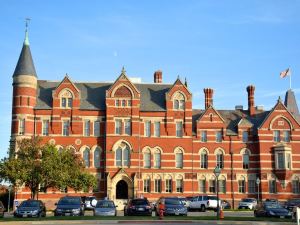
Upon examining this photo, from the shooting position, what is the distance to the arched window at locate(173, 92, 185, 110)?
75.5 m

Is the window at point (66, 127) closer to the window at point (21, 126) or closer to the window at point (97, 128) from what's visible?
the window at point (97, 128)

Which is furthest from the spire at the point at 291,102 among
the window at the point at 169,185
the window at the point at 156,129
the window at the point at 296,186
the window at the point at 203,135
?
the window at the point at 169,185

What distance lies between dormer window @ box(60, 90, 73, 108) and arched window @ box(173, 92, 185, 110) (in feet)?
49.8

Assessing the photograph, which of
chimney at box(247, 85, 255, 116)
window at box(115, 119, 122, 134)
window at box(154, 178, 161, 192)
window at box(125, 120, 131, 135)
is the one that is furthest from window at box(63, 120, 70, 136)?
chimney at box(247, 85, 255, 116)

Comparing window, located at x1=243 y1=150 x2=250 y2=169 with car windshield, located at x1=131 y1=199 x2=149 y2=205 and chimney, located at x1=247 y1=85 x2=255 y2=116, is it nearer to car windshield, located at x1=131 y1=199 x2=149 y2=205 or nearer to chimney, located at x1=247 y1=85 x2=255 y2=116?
chimney, located at x1=247 y1=85 x2=255 y2=116

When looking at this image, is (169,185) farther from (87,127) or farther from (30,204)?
(30,204)

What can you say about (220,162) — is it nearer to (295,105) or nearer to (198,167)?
(198,167)

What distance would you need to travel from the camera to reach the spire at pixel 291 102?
89.6 m

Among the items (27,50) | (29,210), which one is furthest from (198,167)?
(29,210)

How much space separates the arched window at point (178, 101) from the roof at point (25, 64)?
2062 centimetres

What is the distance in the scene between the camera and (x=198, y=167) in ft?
247

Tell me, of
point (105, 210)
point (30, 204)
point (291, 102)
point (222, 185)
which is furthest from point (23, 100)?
point (291, 102)

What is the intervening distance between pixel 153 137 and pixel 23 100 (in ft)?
62.9

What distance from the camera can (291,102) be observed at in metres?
90.8
